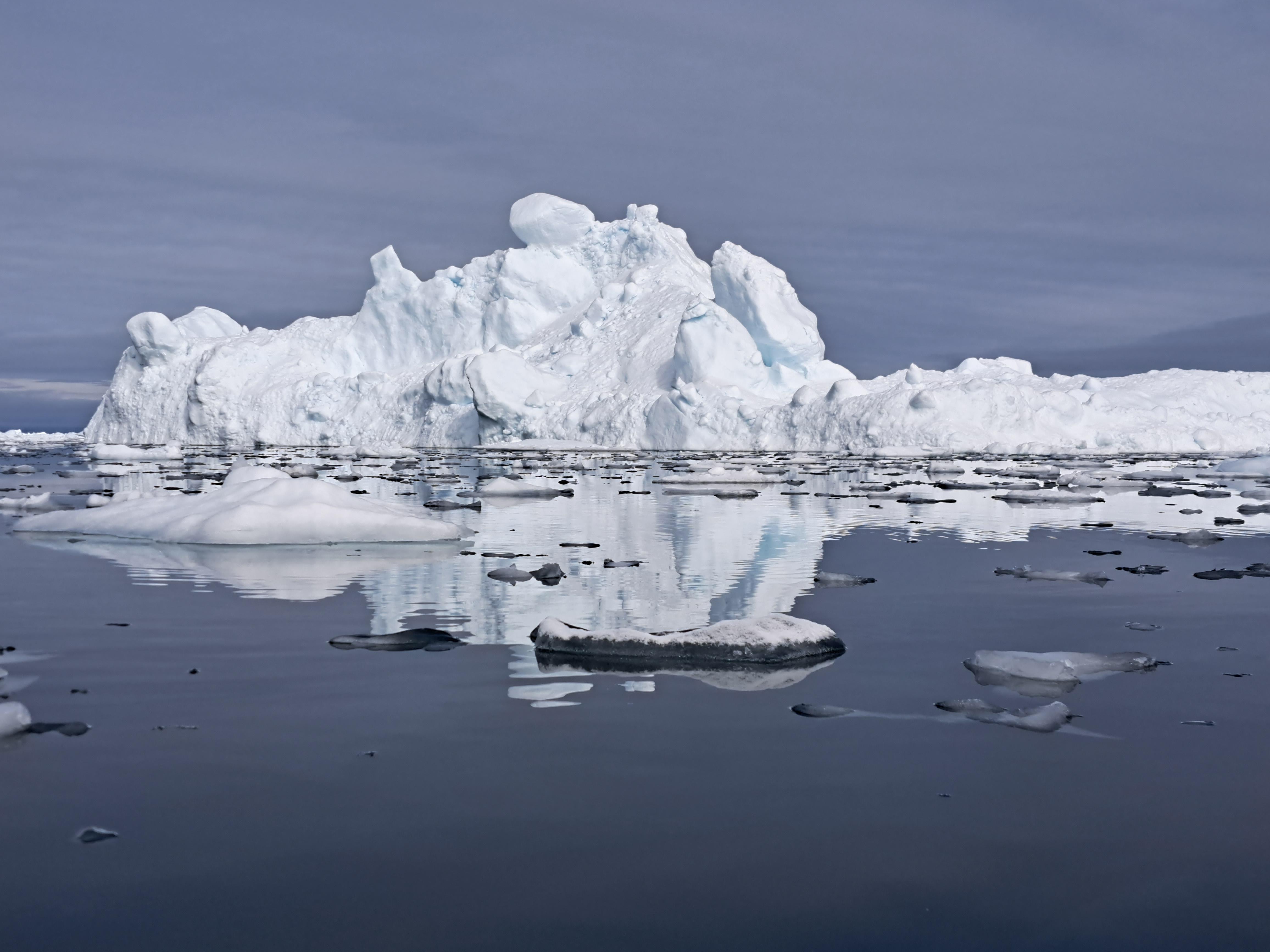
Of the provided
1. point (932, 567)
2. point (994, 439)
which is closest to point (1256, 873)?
point (932, 567)

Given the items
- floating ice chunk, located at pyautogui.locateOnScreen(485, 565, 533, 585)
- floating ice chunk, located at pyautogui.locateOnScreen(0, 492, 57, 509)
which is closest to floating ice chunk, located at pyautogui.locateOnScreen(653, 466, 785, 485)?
floating ice chunk, located at pyautogui.locateOnScreen(0, 492, 57, 509)

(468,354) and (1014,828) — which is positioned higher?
(468,354)

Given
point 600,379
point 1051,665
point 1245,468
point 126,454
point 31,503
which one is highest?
point 600,379

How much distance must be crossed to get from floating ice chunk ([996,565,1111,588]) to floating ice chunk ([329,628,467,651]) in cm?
443

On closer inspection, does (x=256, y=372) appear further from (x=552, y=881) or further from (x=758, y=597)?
(x=552, y=881)

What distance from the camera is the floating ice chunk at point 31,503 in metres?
12.3

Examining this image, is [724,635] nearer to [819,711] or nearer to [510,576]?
[819,711]

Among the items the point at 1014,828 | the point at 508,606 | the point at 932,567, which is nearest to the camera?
the point at 1014,828

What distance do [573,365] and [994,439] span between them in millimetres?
18834

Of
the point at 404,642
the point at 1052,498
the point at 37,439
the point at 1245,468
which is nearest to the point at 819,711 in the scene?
the point at 404,642

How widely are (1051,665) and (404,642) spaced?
2834 millimetres

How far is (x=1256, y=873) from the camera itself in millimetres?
2562

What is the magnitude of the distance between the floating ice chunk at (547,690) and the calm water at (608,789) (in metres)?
0.05

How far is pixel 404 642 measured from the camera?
5.09m
